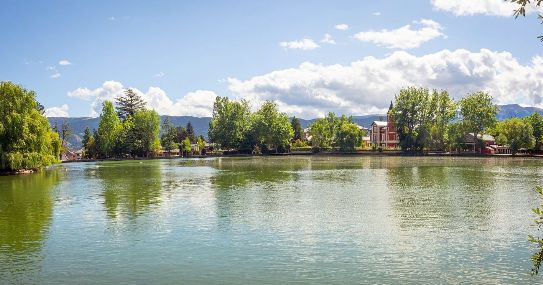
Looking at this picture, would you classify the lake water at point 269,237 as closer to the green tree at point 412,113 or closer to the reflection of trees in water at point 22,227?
the reflection of trees in water at point 22,227

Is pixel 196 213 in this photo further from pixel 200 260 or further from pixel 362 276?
pixel 362 276

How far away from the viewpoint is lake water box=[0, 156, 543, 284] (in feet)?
59.6

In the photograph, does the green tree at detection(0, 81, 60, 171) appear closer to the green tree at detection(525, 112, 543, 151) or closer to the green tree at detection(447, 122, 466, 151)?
the green tree at detection(447, 122, 466, 151)

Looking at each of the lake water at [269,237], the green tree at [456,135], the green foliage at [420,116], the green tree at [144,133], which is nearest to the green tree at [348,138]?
the green foliage at [420,116]

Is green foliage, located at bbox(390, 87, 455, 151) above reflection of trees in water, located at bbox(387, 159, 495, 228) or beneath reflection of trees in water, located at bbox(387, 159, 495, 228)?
above

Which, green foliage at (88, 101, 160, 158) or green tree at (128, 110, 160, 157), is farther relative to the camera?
green tree at (128, 110, 160, 157)

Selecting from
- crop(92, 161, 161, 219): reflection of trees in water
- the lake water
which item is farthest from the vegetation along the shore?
the lake water

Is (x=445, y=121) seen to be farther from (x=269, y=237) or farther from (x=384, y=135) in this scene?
(x=269, y=237)

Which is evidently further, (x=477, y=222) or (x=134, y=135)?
(x=134, y=135)

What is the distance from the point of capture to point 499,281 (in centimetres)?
1688

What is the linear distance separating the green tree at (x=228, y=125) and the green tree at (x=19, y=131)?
8749 cm

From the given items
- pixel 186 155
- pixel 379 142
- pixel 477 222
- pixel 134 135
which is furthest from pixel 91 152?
pixel 477 222

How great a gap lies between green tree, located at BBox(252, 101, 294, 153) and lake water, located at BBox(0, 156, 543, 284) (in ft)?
362

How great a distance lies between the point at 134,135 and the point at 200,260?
12833 cm
